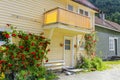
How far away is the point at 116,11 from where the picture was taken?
1561 inches

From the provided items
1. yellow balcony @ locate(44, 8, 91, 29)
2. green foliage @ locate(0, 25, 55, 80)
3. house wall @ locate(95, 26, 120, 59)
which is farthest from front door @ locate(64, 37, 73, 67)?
house wall @ locate(95, 26, 120, 59)

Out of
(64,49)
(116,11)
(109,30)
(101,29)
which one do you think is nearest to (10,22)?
(64,49)

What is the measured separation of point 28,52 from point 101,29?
13.4m

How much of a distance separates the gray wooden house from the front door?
6.82m

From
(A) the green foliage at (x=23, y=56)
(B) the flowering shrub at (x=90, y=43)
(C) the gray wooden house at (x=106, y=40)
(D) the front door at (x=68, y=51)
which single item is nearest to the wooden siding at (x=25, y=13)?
(A) the green foliage at (x=23, y=56)

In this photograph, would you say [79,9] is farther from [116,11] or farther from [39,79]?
[116,11]

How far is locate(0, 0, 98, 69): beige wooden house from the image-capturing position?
9594 mm

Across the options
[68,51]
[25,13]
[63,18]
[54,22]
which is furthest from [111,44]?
[25,13]

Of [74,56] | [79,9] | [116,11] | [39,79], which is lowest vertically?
[39,79]

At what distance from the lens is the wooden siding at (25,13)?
30.0 ft

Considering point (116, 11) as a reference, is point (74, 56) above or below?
below

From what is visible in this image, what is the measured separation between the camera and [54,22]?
33.9ft

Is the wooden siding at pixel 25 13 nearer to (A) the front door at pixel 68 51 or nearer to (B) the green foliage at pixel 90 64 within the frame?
(A) the front door at pixel 68 51

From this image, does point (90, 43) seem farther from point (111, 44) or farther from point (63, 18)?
point (111, 44)
